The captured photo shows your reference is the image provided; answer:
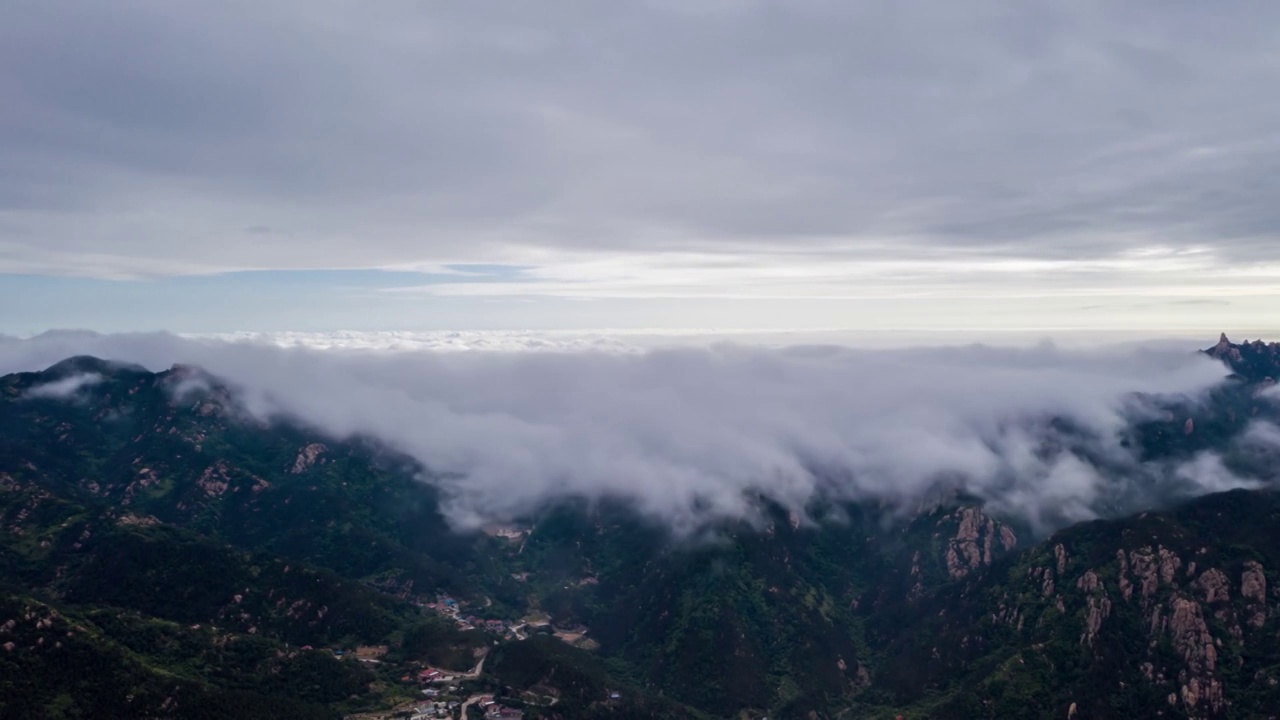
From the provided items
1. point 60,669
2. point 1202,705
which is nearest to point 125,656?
point 60,669

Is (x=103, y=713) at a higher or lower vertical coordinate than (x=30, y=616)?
lower

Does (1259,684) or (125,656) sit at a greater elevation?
(125,656)

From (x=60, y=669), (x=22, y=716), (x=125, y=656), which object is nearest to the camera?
(x=22, y=716)

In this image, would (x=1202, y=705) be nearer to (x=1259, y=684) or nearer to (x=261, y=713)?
(x=1259, y=684)

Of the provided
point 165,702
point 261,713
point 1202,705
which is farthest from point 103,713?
point 1202,705

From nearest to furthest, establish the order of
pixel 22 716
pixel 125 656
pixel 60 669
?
pixel 22 716
pixel 60 669
pixel 125 656

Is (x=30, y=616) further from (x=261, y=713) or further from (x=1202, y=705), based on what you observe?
(x=1202, y=705)

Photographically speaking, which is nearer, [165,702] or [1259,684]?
[165,702]

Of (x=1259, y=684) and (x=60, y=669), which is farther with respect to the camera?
(x=1259, y=684)

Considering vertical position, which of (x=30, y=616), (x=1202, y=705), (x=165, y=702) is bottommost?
(x=1202, y=705)
